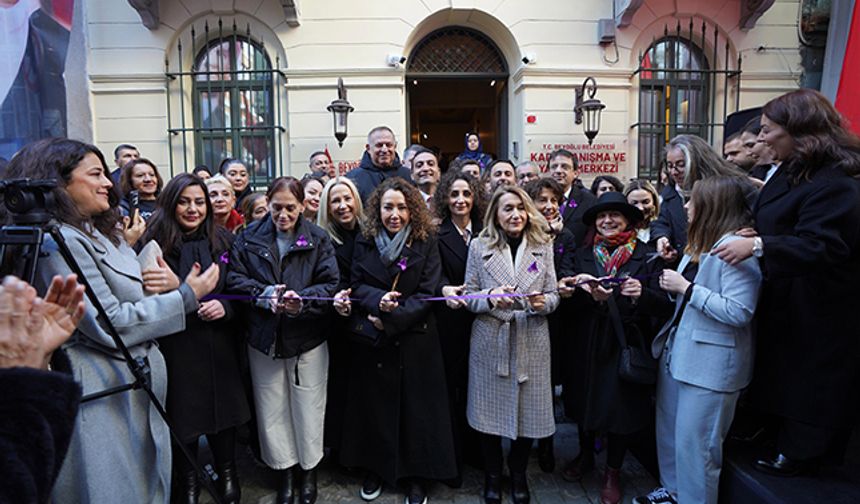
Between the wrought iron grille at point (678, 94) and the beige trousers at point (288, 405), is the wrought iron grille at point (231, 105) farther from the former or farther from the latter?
the wrought iron grille at point (678, 94)

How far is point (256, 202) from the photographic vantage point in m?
4.47

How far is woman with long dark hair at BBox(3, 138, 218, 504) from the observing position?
1937 millimetres

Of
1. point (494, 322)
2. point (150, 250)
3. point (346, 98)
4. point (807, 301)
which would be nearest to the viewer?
point (807, 301)

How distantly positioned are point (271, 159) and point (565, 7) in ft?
18.8

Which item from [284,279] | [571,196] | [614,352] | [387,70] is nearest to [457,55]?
[387,70]

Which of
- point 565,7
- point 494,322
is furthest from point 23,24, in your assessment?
point 565,7

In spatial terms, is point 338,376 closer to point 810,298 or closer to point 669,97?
point 810,298

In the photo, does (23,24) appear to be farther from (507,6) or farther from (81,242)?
(507,6)

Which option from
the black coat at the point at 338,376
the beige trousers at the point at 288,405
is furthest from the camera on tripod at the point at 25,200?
the black coat at the point at 338,376

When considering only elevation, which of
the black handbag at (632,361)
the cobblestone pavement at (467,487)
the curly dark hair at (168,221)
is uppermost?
the curly dark hair at (168,221)

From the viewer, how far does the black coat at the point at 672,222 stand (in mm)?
3547

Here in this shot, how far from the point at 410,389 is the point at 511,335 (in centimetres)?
75

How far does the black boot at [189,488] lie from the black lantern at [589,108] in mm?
7211

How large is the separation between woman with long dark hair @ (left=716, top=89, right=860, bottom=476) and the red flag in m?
4.60
